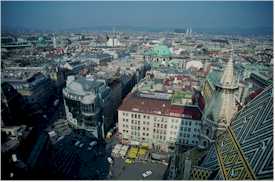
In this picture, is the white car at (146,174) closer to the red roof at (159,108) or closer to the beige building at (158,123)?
the beige building at (158,123)

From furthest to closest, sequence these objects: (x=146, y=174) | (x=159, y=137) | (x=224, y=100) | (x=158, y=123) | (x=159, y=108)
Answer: (x=159, y=137)
(x=158, y=123)
(x=159, y=108)
(x=146, y=174)
(x=224, y=100)

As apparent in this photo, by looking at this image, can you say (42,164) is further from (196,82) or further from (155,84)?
(196,82)

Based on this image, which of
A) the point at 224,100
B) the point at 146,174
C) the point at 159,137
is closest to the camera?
the point at 224,100

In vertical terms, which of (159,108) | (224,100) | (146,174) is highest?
(224,100)

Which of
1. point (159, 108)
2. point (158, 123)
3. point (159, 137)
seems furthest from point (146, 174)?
point (159, 108)

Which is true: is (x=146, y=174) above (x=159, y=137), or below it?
below

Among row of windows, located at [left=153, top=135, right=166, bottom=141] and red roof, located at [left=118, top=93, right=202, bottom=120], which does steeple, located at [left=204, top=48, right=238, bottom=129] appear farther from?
row of windows, located at [left=153, top=135, right=166, bottom=141]

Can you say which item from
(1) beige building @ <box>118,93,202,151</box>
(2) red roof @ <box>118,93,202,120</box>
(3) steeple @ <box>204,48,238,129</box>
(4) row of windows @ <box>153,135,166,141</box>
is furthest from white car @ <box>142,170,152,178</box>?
(3) steeple @ <box>204,48,238,129</box>

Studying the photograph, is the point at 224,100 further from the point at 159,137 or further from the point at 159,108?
the point at 159,137

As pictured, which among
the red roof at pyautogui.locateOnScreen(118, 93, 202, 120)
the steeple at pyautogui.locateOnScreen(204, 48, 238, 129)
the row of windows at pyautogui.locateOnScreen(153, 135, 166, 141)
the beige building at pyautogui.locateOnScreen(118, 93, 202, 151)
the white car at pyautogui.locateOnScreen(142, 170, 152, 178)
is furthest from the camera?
the row of windows at pyautogui.locateOnScreen(153, 135, 166, 141)

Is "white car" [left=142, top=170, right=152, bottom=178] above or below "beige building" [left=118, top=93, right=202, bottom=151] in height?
below

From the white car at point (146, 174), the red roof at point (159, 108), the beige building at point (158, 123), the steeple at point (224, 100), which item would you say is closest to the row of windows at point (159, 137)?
the beige building at point (158, 123)
